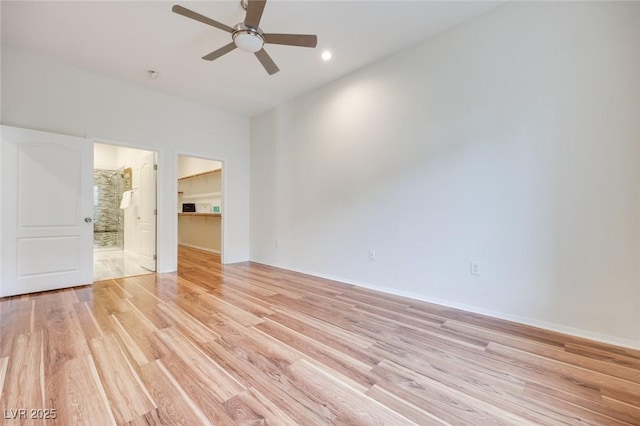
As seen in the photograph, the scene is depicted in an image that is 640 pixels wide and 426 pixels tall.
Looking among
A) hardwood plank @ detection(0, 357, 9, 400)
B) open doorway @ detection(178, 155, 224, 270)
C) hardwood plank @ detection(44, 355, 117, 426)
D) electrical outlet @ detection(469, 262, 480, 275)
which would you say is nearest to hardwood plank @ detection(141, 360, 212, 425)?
hardwood plank @ detection(44, 355, 117, 426)

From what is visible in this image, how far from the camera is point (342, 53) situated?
3279 mm

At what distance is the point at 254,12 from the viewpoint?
216cm

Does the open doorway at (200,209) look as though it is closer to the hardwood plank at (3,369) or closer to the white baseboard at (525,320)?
the hardwood plank at (3,369)

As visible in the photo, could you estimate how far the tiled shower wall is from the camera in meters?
6.92

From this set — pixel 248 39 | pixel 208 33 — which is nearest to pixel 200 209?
pixel 208 33

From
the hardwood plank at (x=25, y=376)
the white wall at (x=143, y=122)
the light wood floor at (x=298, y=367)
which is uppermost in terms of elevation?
the white wall at (x=143, y=122)

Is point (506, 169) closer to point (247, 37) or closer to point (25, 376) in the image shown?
point (247, 37)

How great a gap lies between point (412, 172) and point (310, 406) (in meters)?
2.58

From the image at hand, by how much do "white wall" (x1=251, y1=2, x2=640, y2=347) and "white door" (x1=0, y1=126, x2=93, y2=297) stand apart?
340 cm

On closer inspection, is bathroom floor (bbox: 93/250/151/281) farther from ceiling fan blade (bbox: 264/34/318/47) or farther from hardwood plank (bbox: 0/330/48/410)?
ceiling fan blade (bbox: 264/34/318/47)

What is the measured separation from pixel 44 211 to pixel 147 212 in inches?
57.0

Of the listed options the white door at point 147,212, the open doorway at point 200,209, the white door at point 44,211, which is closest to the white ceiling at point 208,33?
the white door at point 44,211

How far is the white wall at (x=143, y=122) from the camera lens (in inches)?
127

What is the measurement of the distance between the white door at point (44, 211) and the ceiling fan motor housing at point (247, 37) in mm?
2709
